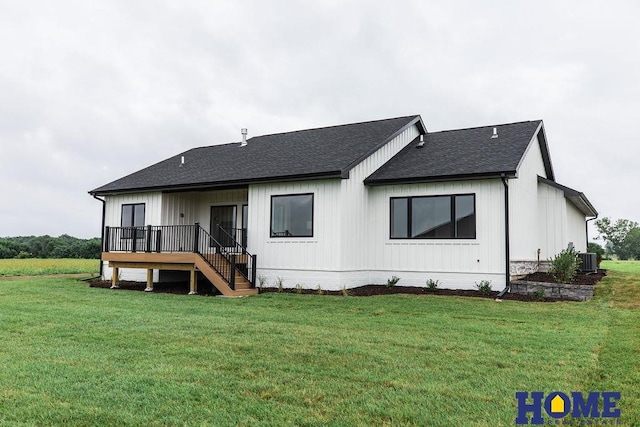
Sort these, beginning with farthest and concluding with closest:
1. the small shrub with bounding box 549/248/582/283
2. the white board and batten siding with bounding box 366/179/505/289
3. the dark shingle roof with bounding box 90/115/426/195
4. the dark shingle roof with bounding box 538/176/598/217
Answer: the dark shingle roof with bounding box 538/176/598/217 → the dark shingle roof with bounding box 90/115/426/195 → the white board and batten siding with bounding box 366/179/505/289 → the small shrub with bounding box 549/248/582/283

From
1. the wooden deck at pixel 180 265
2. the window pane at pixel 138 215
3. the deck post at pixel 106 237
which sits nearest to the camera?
the wooden deck at pixel 180 265

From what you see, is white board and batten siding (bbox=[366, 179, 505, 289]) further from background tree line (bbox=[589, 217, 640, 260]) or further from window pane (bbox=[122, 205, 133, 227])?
background tree line (bbox=[589, 217, 640, 260])

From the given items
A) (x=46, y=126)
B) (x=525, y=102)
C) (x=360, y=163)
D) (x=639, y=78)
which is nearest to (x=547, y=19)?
(x=639, y=78)

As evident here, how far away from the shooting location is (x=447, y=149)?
14930 mm

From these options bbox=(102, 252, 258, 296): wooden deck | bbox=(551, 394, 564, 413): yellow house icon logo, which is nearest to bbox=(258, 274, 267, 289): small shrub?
bbox=(102, 252, 258, 296): wooden deck

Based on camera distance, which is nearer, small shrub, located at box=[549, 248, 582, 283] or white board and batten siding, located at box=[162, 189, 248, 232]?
small shrub, located at box=[549, 248, 582, 283]

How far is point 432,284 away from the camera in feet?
41.4

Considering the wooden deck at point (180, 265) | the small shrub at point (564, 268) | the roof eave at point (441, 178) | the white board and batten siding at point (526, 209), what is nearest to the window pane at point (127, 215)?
the wooden deck at point (180, 265)

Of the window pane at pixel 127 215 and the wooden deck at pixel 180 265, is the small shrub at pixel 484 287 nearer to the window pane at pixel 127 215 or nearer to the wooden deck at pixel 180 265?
the wooden deck at pixel 180 265

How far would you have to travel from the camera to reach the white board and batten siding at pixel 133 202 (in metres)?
16.3

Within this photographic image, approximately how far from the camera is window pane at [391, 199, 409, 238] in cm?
1341

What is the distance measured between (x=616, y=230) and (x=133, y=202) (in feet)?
199

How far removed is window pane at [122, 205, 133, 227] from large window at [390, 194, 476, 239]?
9335 millimetres

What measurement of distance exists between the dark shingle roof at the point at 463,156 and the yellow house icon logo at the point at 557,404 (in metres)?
8.72
